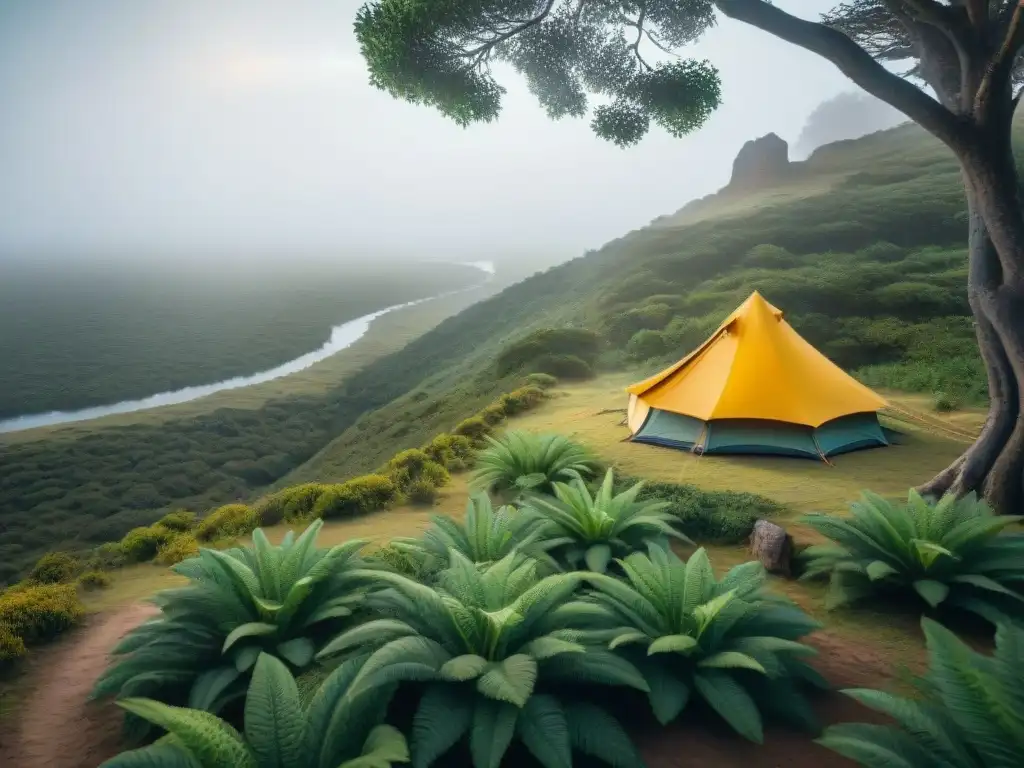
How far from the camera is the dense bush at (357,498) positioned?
1072 centimetres

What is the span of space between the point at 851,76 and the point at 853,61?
0.20 metres

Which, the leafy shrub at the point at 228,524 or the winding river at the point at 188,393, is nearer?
the leafy shrub at the point at 228,524

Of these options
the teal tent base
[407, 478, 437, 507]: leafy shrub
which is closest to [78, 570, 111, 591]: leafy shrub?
[407, 478, 437, 507]: leafy shrub

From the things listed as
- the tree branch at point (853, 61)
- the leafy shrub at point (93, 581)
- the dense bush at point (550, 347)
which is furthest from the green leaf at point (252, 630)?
the dense bush at point (550, 347)

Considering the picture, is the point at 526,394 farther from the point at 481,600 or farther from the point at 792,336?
the point at 481,600

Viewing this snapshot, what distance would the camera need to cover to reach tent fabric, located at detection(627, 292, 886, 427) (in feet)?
39.8

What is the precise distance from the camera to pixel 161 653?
4.78m

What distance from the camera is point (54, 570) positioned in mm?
9227

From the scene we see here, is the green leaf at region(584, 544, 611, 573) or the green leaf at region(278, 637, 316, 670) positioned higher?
the green leaf at region(278, 637, 316, 670)

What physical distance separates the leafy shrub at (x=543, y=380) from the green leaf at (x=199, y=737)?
18.9 m

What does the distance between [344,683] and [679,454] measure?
975 cm

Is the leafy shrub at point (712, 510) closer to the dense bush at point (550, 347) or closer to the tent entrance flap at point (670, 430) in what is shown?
the tent entrance flap at point (670, 430)

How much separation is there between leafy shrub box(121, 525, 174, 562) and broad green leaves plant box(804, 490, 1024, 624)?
9.43 meters

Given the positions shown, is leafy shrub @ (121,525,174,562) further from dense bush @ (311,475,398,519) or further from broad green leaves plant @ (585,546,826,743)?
broad green leaves plant @ (585,546,826,743)
